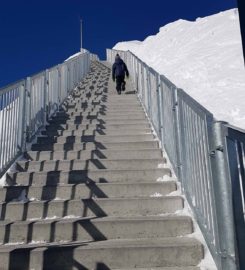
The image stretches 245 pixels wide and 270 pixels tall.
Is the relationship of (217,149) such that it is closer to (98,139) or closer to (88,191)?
(88,191)

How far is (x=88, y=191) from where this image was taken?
4.84m

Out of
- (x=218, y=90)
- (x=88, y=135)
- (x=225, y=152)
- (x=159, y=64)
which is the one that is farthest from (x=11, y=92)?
(x=159, y=64)

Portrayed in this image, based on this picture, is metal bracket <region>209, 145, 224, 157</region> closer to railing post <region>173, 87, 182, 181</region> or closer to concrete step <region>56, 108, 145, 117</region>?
railing post <region>173, 87, 182, 181</region>

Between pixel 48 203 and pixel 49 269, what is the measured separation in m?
1.07

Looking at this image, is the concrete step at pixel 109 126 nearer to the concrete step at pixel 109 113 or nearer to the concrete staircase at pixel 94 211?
the concrete staircase at pixel 94 211

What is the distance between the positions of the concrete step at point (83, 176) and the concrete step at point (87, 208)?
2.44ft

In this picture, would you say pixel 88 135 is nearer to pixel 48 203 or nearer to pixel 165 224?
pixel 48 203

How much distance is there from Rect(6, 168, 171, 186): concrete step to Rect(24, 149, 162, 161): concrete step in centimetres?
74

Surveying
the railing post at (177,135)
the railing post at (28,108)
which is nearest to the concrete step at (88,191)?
the railing post at (177,135)

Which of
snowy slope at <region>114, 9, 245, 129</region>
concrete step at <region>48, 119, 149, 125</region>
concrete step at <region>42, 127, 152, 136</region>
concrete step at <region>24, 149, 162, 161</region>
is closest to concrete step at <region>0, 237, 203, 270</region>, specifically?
concrete step at <region>24, 149, 162, 161</region>

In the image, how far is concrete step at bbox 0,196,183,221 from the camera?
4.43 meters

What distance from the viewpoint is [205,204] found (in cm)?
338

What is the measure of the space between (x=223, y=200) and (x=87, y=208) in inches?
83.8

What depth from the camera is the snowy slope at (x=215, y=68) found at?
44.6ft
